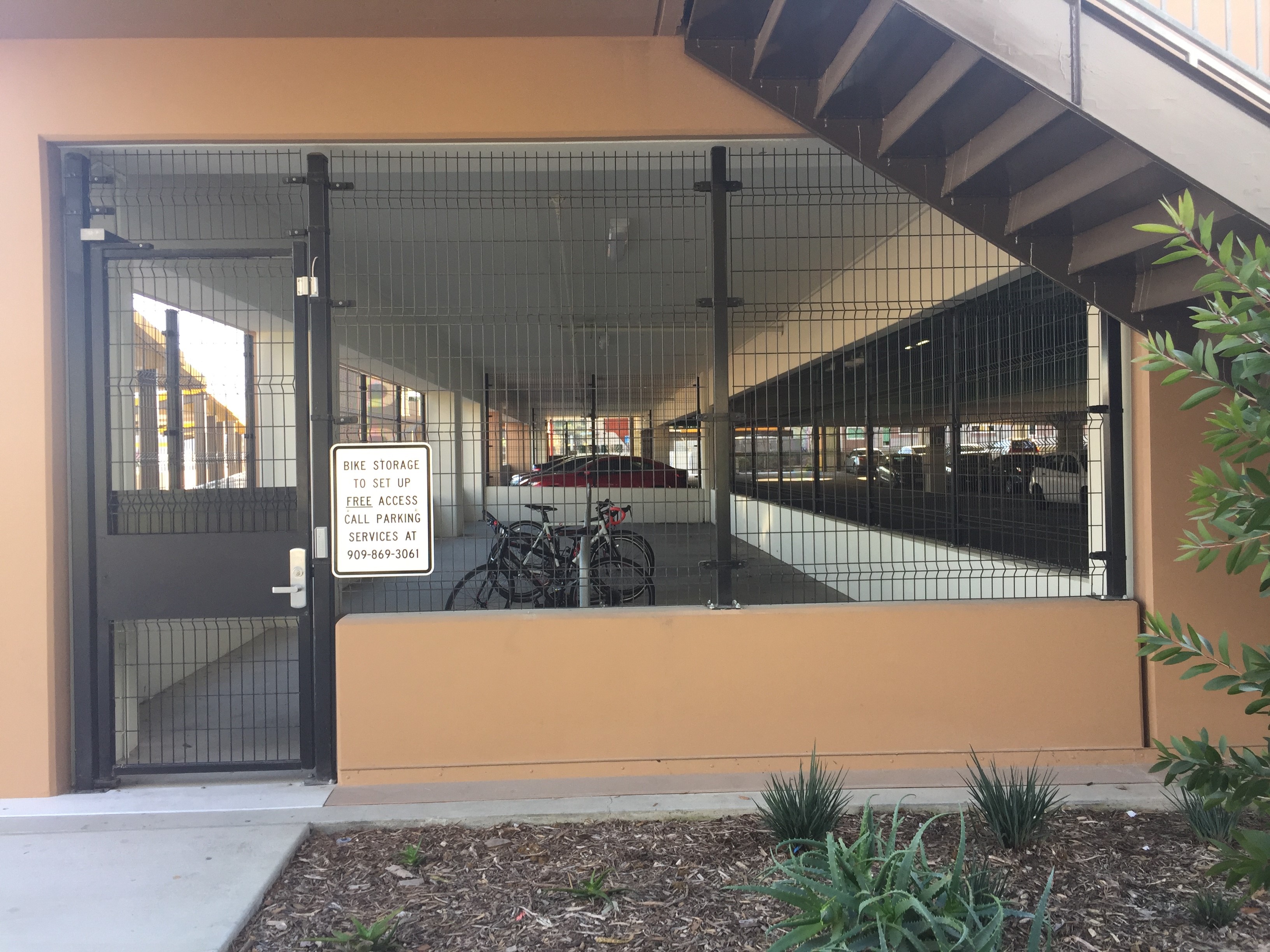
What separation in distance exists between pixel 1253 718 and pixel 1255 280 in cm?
314

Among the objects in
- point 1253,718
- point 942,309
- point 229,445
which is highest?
point 942,309

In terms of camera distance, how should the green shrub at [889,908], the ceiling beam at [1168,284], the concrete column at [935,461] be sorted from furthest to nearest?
the concrete column at [935,461] → the ceiling beam at [1168,284] → the green shrub at [889,908]

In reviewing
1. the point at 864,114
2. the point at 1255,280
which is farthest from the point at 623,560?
the point at 1255,280

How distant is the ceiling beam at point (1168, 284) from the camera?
123 inches

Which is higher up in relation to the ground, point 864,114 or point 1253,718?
point 864,114

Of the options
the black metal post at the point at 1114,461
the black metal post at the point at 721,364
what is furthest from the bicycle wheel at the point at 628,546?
the black metal post at the point at 1114,461

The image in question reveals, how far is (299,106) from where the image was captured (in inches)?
148

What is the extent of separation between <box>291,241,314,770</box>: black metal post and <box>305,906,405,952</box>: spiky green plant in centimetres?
146

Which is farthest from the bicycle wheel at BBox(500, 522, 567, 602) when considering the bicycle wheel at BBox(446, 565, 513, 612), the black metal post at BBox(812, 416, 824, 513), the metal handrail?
the metal handrail

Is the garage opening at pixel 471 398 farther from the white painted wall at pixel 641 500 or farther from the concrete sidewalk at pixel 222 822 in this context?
the concrete sidewalk at pixel 222 822

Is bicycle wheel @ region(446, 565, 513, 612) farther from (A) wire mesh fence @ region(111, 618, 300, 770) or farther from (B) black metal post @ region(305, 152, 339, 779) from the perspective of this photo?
(B) black metal post @ region(305, 152, 339, 779)

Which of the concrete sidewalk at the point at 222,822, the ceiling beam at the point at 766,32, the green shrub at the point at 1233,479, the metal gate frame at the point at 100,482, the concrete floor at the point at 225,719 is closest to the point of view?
the green shrub at the point at 1233,479

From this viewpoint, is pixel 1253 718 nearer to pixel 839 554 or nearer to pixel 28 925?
pixel 839 554

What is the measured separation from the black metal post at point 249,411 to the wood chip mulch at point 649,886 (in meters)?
1.82
